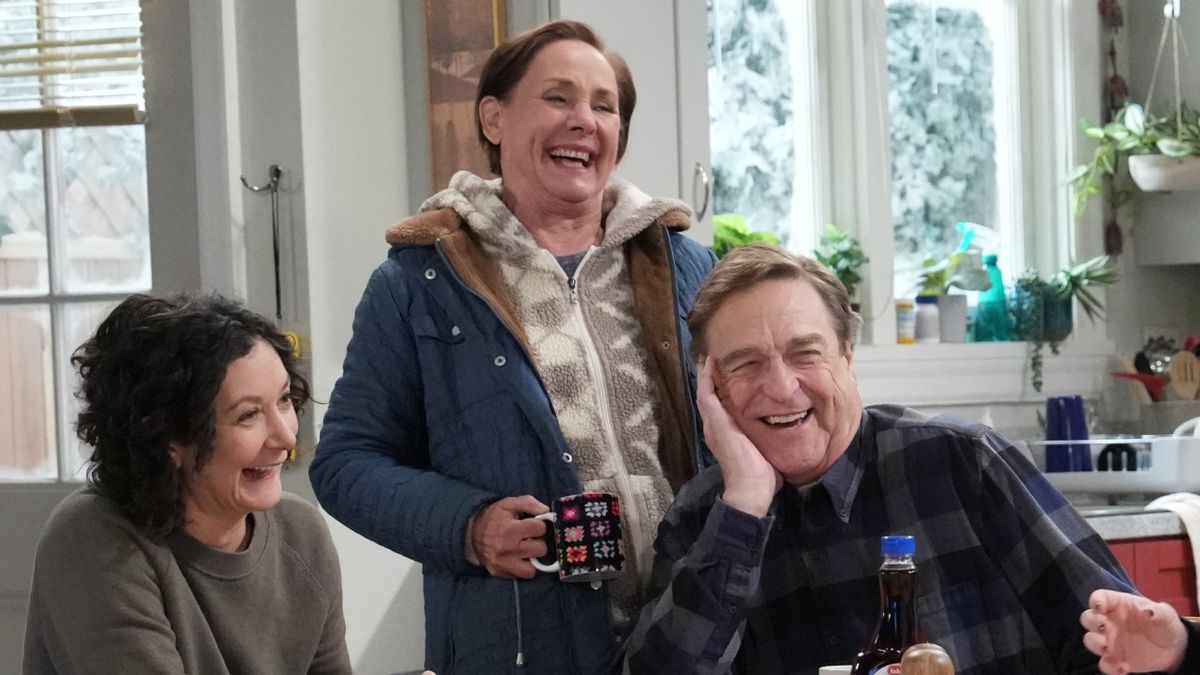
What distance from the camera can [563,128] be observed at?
1.98 m

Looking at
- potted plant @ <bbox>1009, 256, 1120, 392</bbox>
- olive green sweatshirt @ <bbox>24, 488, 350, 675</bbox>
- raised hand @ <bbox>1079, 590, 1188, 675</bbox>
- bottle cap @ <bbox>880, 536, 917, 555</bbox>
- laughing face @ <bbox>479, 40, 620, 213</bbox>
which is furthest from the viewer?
potted plant @ <bbox>1009, 256, 1120, 392</bbox>

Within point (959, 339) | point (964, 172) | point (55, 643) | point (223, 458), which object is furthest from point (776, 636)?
point (964, 172)

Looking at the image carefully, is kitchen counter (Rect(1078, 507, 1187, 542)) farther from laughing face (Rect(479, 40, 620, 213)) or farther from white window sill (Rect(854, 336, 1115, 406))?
laughing face (Rect(479, 40, 620, 213))

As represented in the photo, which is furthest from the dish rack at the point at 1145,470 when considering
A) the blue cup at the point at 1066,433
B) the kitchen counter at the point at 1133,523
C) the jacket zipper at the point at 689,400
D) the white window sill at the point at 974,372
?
the jacket zipper at the point at 689,400

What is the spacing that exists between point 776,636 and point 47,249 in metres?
2.08

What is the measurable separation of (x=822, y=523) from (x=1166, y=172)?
2932mm

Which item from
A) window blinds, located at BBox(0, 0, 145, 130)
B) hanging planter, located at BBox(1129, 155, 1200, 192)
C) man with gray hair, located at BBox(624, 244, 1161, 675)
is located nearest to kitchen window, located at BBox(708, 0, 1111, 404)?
hanging planter, located at BBox(1129, 155, 1200, 192)

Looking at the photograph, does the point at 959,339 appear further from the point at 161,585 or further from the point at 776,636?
the point at 161,585

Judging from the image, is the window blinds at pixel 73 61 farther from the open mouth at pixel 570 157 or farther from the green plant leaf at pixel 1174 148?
the green plant leaf at pixel 1174 148

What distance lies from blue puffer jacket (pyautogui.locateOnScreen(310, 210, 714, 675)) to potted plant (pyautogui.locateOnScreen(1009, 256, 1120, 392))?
103 inches

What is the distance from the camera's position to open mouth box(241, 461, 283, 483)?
67.7 inches

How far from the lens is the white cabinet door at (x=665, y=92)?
3189mm

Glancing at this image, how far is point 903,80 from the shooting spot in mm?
4426

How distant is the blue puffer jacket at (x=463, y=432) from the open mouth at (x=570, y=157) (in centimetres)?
13
